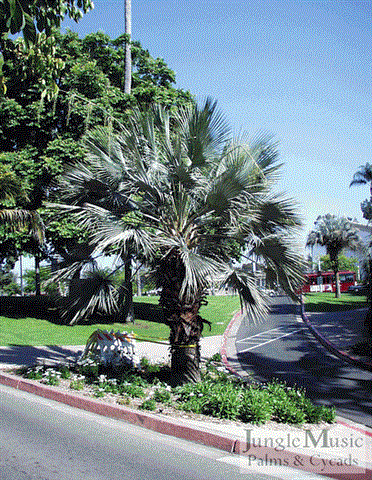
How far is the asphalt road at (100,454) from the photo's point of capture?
4.79 m

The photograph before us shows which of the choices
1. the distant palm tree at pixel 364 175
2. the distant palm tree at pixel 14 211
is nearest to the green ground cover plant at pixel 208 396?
the distant palm tree at pixel 14 211

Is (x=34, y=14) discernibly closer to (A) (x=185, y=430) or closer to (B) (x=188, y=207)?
(B) (x=188, y=207)

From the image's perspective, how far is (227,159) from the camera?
30.4 ft

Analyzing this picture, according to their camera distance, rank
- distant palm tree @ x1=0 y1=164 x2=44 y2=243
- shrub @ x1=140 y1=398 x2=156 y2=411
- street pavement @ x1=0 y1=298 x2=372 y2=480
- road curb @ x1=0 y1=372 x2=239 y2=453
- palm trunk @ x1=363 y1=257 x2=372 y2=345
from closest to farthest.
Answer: street pavement @ x1=0 y1=298 x2=372 y2=480 → road curb @ x1=0 y1=372 x2=239 y2=453 → shrub @ x1=140 y1=398 x2=156 y2=411 → distant palm tree @ x1=0 y1=164 x2=44 y2=243 → palm trunk @ x1=363 y1=257 x2=372 y2=345

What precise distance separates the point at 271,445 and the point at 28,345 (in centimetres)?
1055

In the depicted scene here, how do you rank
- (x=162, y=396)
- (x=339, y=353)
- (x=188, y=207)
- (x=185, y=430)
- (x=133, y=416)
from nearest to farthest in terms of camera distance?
(x=185, y=430), (x=133, y=416), (x=162, y=396), (x=188, y=207), (x=339, y=353)

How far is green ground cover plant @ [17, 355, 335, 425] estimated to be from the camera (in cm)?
673

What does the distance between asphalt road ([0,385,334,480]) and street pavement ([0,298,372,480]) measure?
0.51 ft

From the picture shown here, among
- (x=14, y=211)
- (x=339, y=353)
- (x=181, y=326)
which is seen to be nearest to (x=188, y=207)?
(x=181, y=326)

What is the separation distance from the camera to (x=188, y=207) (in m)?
8.92

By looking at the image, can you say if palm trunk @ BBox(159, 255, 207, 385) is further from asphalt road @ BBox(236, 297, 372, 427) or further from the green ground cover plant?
asphalt road @ BBox(236, 297, 372, 427)

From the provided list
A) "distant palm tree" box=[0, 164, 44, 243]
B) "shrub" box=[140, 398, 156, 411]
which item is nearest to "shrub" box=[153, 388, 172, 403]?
"shrub" box=[140, 398, 156, 411]

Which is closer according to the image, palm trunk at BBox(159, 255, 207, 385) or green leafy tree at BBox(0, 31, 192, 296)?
palm trunk at BBox(159, 255, 207, 385)

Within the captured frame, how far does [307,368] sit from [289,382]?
7.28 ft
